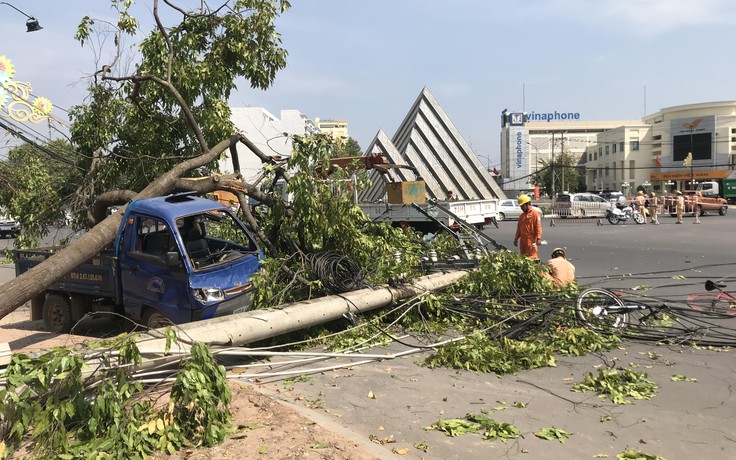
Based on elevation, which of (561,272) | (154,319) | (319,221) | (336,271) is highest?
(319,221)

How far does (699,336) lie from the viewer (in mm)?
6746

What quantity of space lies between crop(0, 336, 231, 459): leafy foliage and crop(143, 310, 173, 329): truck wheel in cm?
269

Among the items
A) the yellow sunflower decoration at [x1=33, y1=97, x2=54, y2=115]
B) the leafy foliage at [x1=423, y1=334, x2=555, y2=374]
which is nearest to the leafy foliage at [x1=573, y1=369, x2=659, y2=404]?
the leafy foliage at [x1=423, y1=334, x2=555, y2=374]

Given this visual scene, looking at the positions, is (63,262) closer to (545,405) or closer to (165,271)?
(165,271)

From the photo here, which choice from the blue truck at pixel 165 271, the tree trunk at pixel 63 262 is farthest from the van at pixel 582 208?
the tree trunk at pixel 63 262

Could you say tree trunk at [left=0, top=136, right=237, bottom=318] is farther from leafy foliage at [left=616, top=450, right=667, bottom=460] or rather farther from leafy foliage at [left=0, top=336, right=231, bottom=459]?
leafy foliage at [left=616, top=450, right=667, bottom=460]

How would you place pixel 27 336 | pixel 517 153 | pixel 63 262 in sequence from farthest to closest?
pixel 517 153 < pixel 27 336 < pixel 63 262

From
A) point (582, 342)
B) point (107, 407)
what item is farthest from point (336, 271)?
point (107, 407)

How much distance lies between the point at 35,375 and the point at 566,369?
4.84 meters

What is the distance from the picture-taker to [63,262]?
6.54 meters

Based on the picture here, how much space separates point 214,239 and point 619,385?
5882mm

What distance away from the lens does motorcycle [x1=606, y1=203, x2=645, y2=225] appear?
1093 inches

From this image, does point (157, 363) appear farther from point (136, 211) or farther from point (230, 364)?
point (136, 211)

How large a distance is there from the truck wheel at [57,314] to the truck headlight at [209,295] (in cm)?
302
